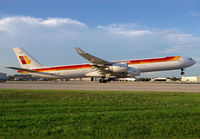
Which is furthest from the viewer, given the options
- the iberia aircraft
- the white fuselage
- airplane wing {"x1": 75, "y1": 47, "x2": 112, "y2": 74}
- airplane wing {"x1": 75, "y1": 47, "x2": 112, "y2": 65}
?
the white fuselage

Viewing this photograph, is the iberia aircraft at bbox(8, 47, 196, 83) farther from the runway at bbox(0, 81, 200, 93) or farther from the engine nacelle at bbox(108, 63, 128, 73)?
the runway at bbox(0, 81, 200, 93)

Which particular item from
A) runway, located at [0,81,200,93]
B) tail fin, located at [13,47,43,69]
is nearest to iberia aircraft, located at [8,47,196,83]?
tail fin, located at [13,47,43,69]

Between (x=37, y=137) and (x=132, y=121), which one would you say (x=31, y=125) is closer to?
(x=37, y=137)

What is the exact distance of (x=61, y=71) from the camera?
40.0 metres

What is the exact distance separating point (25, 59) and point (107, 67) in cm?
1867

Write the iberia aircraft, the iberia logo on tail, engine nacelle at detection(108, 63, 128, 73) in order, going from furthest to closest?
1. the iberia logo on tail
2. the iberia aircraft
3. engine nacelle at detection(108, 63, 128, 73)

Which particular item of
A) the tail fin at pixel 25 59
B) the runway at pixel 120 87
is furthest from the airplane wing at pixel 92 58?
the tail fin at pixel 25 59

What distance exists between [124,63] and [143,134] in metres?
31.6

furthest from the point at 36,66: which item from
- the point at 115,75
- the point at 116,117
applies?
the point at 116,117

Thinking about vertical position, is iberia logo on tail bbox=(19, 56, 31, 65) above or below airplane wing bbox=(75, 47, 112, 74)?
above

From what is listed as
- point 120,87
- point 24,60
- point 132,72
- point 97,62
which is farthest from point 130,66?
point 24,60

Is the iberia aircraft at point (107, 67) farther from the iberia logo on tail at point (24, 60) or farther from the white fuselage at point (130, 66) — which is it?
the iberia logo on tail at point (24, 60)

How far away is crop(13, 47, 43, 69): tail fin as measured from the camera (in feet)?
140

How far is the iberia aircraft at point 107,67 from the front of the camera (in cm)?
3547
